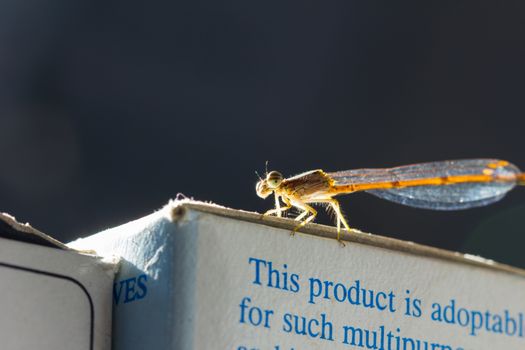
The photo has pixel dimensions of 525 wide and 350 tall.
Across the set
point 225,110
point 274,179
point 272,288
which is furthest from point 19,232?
point 225,110

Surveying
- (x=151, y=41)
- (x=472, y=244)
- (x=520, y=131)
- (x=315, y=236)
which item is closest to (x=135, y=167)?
(x=151, y=41)

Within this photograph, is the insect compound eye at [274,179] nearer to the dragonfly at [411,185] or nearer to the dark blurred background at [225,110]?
the dragonfly at [411,185]

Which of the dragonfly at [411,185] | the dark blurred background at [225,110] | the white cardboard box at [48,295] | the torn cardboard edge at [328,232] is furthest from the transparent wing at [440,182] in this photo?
the dark blurred background at [225,110]

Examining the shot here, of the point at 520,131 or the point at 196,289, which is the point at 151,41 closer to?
the point at 520,131

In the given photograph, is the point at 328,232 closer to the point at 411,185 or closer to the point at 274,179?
the point at 274,179

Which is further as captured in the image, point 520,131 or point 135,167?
point 520,131

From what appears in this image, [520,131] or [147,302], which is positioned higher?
[520,131]

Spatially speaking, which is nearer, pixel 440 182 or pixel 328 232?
pixel 328 232
